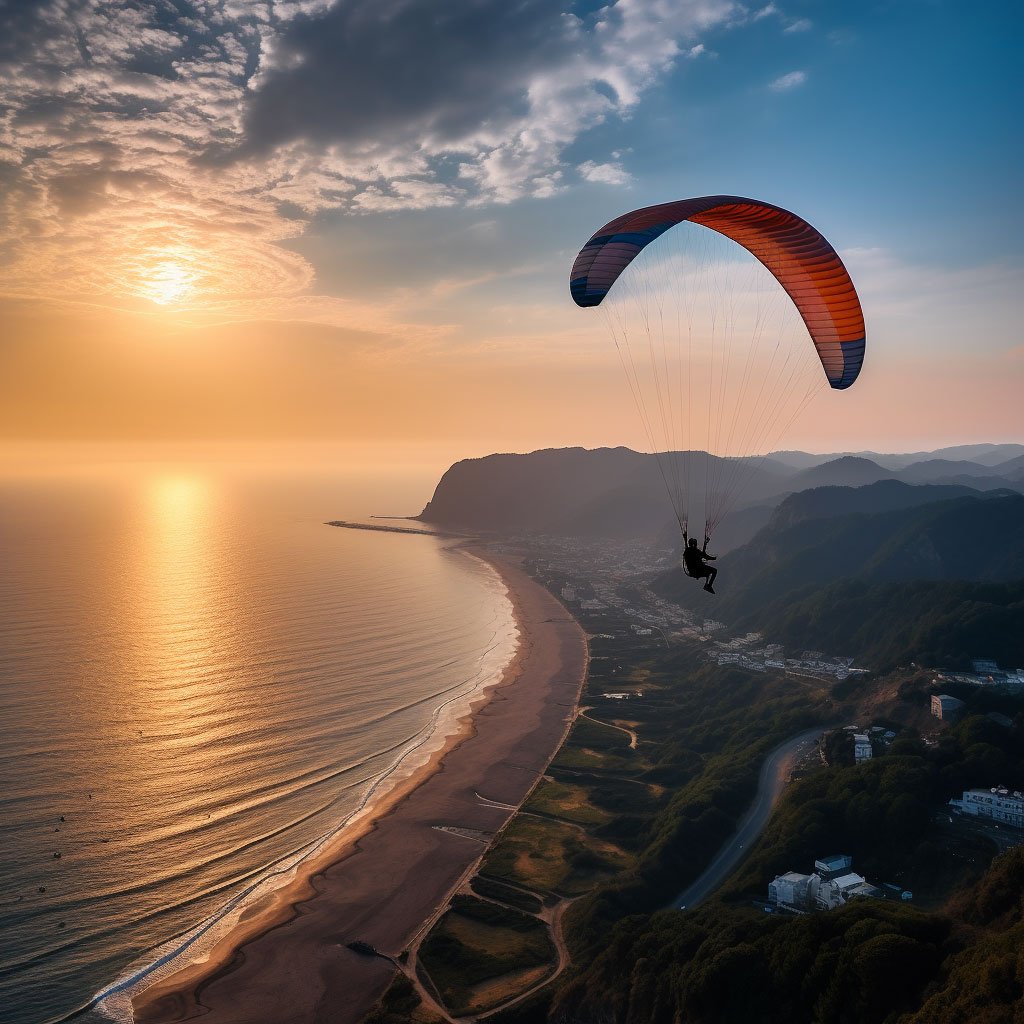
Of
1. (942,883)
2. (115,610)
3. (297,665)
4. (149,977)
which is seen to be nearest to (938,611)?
(942,883)

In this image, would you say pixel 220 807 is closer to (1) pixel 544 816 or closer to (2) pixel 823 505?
(1) pixel 544 816

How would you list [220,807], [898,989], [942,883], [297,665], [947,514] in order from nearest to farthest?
[898,989], [942,883], [220,807], [297,665], [947,514]

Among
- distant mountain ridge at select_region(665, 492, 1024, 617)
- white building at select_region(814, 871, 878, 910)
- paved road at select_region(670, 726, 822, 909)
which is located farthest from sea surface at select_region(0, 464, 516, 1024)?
distant mountain ridge at select_region(665, 492, 1024, 617)

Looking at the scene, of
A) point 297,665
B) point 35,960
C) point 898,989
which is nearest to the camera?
point 898,989

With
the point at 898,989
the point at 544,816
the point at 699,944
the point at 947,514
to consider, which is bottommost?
the point at 544,816

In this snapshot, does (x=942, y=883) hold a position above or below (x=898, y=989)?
below

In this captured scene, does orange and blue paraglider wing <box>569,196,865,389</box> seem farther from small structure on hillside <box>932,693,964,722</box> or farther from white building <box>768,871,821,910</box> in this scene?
small structure on hillside <box>932,693,964,722</box>

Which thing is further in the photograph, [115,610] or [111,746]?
[115,610]
